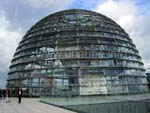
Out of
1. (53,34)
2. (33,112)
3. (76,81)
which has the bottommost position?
(33,112)

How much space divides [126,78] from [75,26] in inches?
533

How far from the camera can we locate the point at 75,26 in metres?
51.1

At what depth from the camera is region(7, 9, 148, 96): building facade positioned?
149ft

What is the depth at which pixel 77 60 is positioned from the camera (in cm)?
4684

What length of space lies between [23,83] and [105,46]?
16.2 meters

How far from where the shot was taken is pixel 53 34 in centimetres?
5078

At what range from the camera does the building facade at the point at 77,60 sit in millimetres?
Answer: 45469

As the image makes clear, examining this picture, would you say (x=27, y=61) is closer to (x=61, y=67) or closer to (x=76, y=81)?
(x=61, y=67)

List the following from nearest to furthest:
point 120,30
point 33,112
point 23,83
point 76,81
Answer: point 33,112 < point 76,81 < point 23,83 < point 120,30

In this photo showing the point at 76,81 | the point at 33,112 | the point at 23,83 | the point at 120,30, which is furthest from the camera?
the point at 120,30

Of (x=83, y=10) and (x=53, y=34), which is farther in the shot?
(x=83, y=10)

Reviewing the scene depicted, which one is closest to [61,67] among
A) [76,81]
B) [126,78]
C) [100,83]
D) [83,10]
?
[76,81]

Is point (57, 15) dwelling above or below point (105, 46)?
above

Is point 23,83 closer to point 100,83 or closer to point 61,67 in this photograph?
point 61,67
